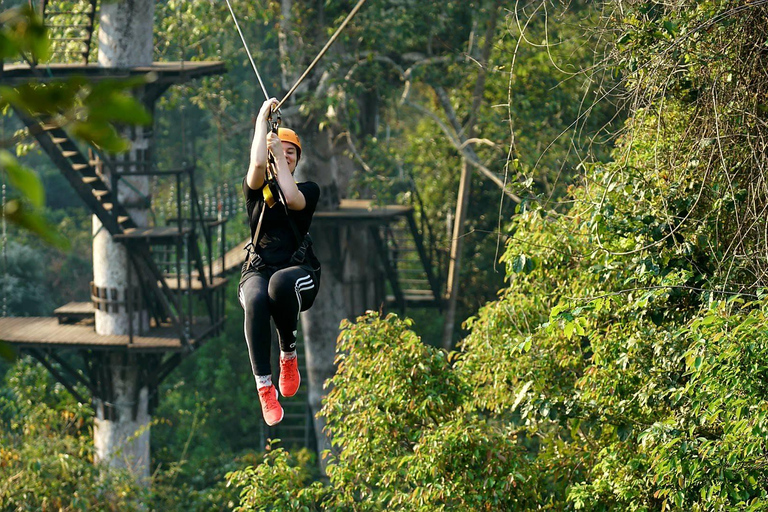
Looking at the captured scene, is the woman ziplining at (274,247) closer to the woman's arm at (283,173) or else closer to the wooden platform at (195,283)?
the woman's arm at (283,173)

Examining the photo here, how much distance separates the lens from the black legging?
6.02m

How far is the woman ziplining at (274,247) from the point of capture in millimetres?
5891

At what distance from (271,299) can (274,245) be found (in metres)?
0.32

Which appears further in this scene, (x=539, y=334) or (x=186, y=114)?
(x=186, y=114)

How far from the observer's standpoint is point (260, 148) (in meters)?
5.84

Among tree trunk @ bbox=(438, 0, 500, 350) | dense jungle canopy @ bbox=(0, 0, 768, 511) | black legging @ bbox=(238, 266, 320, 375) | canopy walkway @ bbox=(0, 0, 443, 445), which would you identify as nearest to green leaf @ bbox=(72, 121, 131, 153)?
dense jungle canopy @ bbox=(0, 0, 768, 511)

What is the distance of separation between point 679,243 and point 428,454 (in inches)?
92.7

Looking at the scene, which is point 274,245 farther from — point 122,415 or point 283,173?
point 122,415

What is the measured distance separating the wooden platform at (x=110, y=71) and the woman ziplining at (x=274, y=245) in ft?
23.2

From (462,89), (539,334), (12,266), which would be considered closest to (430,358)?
(539,334)

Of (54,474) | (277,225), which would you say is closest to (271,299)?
(277,225)

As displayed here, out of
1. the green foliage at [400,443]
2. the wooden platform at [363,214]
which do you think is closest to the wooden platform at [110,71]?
the wooden platform at [363,214]

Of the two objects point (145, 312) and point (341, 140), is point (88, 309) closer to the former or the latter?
point (145, 312)

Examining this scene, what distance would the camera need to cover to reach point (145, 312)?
15094mm
